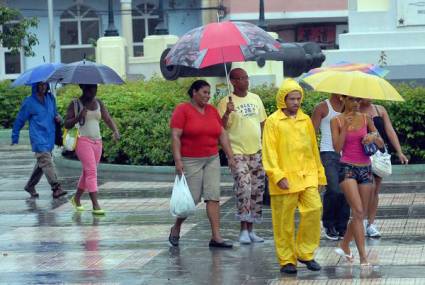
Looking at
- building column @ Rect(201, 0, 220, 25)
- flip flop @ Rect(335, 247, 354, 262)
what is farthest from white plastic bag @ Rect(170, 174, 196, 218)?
building column @ Rect(201, 0, 220, 25)

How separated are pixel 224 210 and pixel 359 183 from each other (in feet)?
13.5

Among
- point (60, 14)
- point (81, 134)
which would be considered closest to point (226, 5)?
point (60, 14)

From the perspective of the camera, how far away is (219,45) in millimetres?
11719

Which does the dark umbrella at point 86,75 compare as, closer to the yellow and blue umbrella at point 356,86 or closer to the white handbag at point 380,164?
the white handbag at point 380,164

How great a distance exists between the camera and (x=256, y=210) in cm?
1221

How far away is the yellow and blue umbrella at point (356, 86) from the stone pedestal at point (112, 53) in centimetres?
2397

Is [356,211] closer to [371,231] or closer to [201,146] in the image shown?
[371,231]

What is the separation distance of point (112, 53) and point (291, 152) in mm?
24822

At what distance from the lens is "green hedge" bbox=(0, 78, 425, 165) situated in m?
18.3

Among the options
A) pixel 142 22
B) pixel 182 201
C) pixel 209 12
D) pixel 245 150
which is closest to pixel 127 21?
pixel 142 22

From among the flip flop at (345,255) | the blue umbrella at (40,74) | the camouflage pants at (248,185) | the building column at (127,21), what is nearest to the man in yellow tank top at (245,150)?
the camouflage pants at (248,185)

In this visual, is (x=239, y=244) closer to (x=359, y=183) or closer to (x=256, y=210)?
(x=256, y=210)

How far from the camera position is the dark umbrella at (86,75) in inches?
565

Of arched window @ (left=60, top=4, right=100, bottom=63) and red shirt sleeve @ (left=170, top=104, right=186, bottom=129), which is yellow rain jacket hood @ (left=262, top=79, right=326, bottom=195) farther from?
arched window @ (left=60, top=4, right=100, bottom=63)
